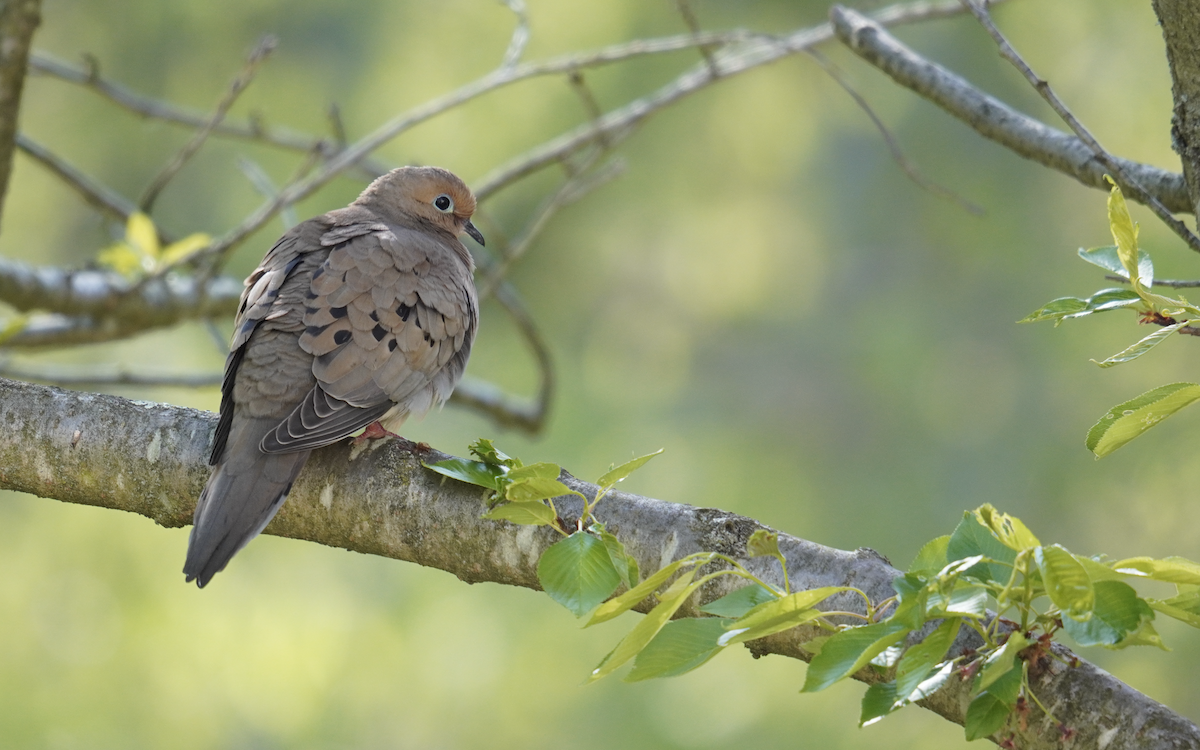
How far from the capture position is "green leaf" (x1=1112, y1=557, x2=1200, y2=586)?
119cm

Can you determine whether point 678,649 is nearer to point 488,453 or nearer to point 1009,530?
point 1009,530

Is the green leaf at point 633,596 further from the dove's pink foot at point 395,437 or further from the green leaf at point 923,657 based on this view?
the dove's pink foot at point 395,437

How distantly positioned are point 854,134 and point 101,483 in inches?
234

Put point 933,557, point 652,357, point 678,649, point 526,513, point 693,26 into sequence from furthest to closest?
point 652,357 < point 693,26 < point 526,513 < point 933,557 < point 678,649

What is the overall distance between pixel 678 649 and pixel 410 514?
0.78m

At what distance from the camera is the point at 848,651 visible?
119 centimetres

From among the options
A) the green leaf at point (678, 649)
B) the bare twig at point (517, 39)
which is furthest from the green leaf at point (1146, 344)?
the bare twig at point (517, 39)

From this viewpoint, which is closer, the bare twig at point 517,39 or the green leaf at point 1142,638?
the green leaf at point 1142,638

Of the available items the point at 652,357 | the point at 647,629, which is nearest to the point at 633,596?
the point at 647,629

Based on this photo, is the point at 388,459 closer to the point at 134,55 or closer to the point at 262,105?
the point at 262,105

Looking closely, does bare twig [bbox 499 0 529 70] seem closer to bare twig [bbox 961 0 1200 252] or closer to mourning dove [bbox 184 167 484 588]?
mourning dove [bbox 184 167 484 588]

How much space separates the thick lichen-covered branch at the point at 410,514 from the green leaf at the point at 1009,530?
0.98 feet

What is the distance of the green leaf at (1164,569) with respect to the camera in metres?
1.19

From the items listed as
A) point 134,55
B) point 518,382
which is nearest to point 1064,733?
point 518,382
